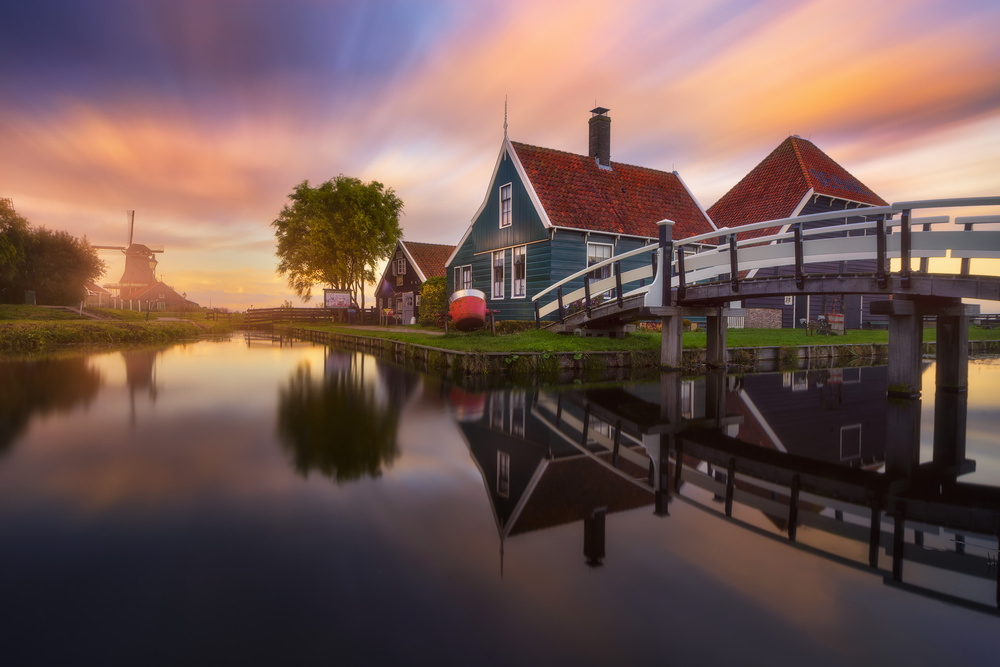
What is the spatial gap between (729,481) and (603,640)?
3.06 m

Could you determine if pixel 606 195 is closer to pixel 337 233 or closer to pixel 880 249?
pixel 880 249

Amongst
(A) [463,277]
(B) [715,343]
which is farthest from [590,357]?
(A) [463,277]

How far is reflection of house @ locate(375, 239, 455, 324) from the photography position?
3547 cm

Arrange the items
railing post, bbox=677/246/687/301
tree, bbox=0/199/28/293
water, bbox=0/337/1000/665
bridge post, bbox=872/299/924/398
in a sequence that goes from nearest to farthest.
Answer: water, bbox=0/337/1000/665 → bridge post, bbox=872/299/924/398 → railing post, bbox=677/246/687/301 → tree, bbox=0/199/28/293

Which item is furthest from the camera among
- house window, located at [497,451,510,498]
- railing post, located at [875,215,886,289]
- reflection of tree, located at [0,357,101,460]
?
railing post, located at [875,215,886,289]

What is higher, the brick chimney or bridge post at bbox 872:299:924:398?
the brick chimney

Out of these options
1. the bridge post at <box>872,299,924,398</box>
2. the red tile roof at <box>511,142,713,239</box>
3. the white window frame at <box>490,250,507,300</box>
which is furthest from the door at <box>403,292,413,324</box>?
the bridge post at <box>872,299,924,398</box>

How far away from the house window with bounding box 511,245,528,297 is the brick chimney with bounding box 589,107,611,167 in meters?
5.49

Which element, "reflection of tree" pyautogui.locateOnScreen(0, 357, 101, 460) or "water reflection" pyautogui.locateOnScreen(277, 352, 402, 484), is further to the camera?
"reflection of tree" pyautogui.locateOnScreen(0, 357, 101, 460)

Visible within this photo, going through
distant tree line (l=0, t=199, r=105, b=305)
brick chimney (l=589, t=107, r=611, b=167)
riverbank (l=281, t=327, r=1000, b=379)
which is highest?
brick chimney (l=589, t=107, r=611, b=167)

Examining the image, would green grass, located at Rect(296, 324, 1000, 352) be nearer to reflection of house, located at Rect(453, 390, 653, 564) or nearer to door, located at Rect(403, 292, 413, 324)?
reflection of house, located at Rect(453, 390, 653, 564)

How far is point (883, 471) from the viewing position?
5.53 meters

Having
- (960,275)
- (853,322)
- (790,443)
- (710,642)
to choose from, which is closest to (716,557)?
(710,642)

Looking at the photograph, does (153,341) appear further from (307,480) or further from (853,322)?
(853,322)
